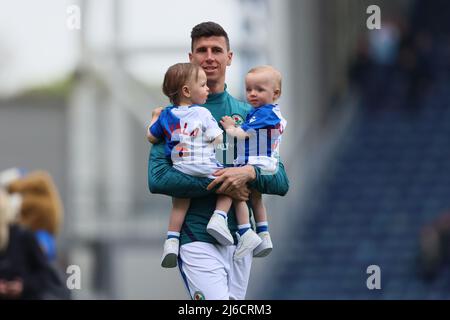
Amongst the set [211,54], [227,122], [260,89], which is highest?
[211,54]

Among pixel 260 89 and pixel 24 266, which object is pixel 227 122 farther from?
pixel 24 266

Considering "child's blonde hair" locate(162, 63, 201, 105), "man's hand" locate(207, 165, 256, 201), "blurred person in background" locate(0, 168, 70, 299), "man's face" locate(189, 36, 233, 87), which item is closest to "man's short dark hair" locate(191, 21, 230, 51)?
"man's face" locate(189, 36, 233, 87)

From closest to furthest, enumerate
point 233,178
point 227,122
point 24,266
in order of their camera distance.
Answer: point 233,178, point 227,122, point 24,266

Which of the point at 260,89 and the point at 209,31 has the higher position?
the point at 209,31

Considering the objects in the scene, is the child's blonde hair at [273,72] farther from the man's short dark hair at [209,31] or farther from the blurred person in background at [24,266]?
the blurred person in background at [24,266]

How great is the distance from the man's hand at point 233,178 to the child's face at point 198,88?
0.29m

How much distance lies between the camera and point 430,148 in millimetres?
20406

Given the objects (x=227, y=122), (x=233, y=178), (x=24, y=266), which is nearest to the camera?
(x=233, y=178)

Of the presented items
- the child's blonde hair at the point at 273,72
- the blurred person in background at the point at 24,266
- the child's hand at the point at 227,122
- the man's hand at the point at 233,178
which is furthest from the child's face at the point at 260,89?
the blurred person in background at the point at 24,266

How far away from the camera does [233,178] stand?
5816mm

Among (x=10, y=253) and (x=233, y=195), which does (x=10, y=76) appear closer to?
(x=10, y=253)

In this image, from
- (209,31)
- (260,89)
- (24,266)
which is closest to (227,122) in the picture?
(260,89)

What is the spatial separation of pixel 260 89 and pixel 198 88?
26 centimetres
